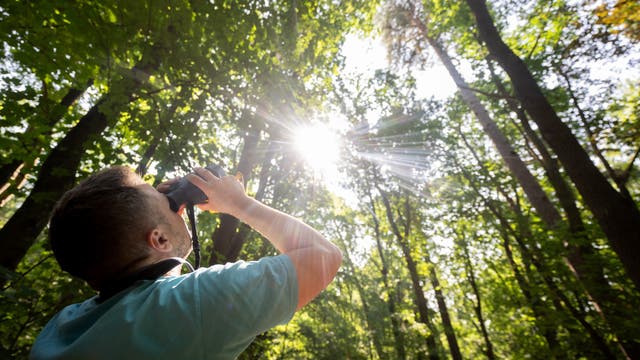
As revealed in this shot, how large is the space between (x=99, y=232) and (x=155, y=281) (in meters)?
0.27

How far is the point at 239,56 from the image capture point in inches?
146

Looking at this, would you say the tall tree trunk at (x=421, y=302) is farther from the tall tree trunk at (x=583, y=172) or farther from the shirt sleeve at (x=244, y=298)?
the shirt sleeve at (x=244, y=298)

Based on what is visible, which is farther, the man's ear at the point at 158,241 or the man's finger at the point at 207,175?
the man's finger at the point at 207,175

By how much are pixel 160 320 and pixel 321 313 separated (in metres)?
12.6

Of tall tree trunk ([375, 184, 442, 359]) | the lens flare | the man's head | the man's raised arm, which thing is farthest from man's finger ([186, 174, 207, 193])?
tall tree trunk ([375, 184, 442, 359])

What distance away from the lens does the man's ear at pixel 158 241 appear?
3.23 ft

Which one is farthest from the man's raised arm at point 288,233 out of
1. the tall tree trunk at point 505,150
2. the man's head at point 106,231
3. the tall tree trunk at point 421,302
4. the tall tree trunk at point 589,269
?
the tall tree trunk at point 421,302

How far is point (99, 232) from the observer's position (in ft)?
3.04

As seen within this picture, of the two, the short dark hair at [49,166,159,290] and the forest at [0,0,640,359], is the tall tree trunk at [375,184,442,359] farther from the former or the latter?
→ the short dark hair at [49,166,159,290]

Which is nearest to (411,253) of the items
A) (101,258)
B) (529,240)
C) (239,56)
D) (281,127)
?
(529,240)

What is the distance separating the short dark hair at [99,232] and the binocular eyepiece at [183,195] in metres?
0.17

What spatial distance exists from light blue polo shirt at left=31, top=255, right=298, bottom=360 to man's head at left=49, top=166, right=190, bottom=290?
118mm

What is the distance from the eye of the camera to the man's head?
3.04 feet

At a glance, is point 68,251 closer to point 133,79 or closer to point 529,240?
point 133,79
